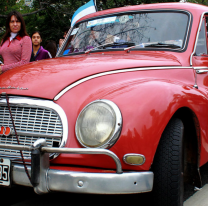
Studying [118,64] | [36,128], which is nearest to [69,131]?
[36,128]

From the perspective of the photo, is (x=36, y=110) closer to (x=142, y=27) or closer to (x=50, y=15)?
(x=142, y=27)

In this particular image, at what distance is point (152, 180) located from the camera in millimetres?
2014

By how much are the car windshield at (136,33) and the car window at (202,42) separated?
0.58 ft

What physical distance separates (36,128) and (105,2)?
19110mm

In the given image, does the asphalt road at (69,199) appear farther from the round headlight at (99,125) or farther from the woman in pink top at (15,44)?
the woman in pink top at (15,44)

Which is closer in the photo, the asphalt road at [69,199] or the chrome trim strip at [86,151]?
the chrome trim strip at [86,151]

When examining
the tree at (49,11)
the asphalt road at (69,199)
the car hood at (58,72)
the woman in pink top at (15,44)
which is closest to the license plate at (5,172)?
the car hood at (58,72)

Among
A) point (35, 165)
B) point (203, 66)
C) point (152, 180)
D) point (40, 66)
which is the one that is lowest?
point (152, 180)

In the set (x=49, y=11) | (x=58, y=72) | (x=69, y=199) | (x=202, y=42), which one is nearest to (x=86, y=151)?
(x=58, y=72)

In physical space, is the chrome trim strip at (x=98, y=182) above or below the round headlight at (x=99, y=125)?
below

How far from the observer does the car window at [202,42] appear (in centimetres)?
323

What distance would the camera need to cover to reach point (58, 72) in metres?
2.48

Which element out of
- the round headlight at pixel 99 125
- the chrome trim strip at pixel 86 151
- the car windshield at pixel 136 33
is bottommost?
the chrome trim strip at pixel 86 151

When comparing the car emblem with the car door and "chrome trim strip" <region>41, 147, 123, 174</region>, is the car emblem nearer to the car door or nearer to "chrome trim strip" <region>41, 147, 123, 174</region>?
"chrome trim strip" <region>41, 147, 123, 174</region>
